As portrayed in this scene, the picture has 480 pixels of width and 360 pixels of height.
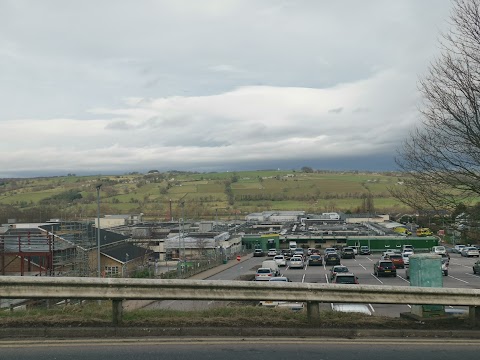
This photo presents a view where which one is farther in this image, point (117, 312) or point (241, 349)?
point (117, 312)

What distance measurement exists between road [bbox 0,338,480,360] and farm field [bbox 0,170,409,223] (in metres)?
91.0

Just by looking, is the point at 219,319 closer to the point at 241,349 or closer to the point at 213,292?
the point at 213,292

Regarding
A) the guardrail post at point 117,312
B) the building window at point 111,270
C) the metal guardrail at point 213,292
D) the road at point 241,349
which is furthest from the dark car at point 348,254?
the guardrail post at point 117,312

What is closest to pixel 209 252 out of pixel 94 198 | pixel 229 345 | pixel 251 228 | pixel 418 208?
pixel 251 228

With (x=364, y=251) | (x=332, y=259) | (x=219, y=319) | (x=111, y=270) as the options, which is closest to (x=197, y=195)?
(x=364, y=251)

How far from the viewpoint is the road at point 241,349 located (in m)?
6.57

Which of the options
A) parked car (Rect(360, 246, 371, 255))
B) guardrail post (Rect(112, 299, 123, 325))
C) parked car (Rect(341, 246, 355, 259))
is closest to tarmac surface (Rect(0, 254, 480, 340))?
guardrail post (Rect(112, 299, 123, 325))

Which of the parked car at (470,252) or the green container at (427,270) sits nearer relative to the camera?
the green container at (427,270)

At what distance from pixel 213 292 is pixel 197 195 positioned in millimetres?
124229

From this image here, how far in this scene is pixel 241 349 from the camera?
6910 millimetres

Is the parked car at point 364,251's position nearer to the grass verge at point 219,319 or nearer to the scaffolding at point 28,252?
the scaffolding at point 28,252

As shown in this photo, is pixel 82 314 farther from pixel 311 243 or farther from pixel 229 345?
pixel 311 243

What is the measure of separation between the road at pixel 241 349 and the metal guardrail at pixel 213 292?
625mm

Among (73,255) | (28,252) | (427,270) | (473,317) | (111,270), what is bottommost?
(111,270)
